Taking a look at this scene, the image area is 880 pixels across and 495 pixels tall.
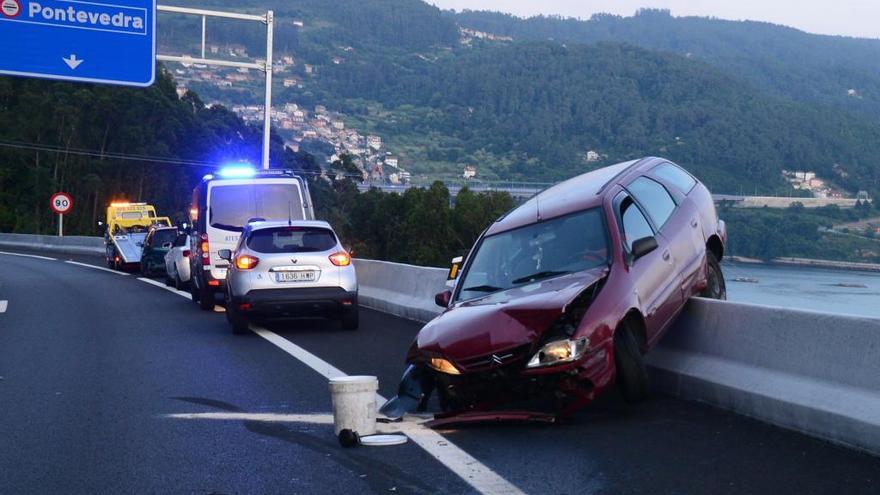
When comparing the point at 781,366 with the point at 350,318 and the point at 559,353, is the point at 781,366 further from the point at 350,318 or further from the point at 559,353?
the point at 350,318

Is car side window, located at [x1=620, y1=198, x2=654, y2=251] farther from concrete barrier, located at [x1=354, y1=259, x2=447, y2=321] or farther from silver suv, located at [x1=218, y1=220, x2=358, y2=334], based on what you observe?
concrete barrier, located at [x1=354, y1=259, x2=447, y2=321]

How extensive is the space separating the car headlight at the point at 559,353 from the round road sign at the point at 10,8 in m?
22.6

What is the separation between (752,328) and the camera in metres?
8.92

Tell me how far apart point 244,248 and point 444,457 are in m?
10.0

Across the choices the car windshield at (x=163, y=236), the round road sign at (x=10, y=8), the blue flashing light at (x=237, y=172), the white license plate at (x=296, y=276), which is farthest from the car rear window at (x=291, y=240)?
the car windshield at (x=163, y=236)

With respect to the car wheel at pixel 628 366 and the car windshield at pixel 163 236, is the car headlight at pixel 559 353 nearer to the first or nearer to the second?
→ the car wheel at pixel 628 366

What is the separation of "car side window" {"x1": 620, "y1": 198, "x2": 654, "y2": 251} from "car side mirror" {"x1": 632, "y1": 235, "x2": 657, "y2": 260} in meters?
0.29

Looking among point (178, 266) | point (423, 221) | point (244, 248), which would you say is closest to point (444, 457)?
point (244, 248)

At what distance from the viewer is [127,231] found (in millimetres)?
46938

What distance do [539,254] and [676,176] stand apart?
2.45 metres

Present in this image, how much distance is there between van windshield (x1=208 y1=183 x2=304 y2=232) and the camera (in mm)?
22062

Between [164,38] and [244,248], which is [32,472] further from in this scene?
[164,38]

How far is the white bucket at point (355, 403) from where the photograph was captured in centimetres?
794

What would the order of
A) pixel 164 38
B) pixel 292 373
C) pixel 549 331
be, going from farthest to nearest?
1. pixel 164 38
2. pixel 292 373
3. pixel 549 331
